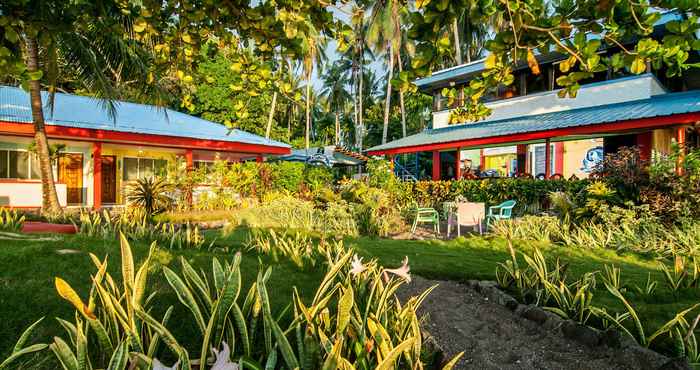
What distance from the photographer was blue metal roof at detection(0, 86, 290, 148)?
13296mm

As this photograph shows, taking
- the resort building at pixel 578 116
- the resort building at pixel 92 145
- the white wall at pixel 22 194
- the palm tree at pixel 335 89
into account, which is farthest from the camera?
the palm tree at pixel 335 89

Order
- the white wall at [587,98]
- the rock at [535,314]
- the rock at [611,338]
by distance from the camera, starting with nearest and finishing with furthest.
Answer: the rock at [611,338]
the rock at [535,314]
the white wall at [587,98]

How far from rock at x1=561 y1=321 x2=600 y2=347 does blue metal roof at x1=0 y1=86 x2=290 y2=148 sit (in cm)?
1109

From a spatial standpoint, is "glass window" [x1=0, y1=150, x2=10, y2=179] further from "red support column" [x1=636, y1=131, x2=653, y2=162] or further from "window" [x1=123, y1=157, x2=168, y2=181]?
"red support column" [x1=636, y1=131, x2=653, y2=162]

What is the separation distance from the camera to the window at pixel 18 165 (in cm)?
1455

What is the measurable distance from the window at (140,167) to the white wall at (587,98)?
1367 cm

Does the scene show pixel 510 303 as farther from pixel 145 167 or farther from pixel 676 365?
pixel 145 167

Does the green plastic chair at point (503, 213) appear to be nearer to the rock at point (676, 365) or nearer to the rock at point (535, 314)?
the rock at point (535, 314)

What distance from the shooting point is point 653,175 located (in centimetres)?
738

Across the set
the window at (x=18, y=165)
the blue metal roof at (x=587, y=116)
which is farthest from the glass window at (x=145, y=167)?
the blue metal roof at (x=587, y=116)

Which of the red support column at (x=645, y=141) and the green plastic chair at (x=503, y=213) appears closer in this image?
the green plastic chair at (x=503, y=213)

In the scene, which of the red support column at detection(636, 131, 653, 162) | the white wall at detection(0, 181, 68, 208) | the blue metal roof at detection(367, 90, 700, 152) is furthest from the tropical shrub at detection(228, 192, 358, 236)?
the red support column at detection(636, 131, 653, 162)

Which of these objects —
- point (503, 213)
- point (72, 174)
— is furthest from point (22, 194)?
point (503, 213)

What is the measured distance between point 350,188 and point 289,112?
32002 millimetres
